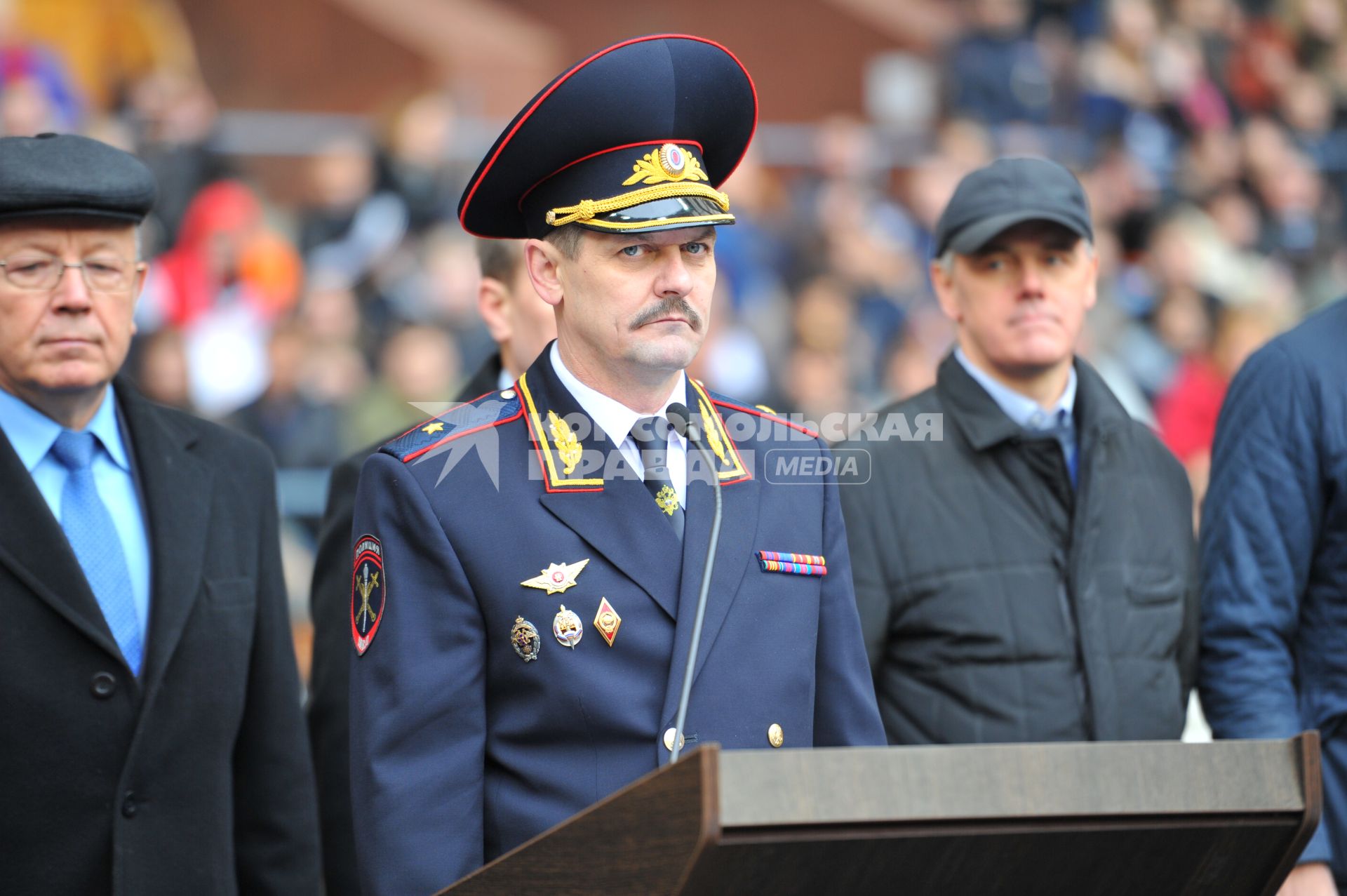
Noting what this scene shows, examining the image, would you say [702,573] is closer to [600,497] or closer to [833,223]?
[600,497]

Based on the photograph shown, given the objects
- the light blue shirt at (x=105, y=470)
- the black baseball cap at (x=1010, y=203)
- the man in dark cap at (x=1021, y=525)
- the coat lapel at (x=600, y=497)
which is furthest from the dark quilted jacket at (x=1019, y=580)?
the light blue shirt at (x=105, y=470)

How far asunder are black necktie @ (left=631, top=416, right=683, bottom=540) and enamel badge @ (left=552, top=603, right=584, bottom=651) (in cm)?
22

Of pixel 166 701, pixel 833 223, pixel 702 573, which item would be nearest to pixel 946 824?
pixel 702 573

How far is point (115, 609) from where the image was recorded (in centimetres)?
299

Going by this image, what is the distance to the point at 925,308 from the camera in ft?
31.2

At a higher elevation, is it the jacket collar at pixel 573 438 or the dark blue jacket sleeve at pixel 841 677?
the jacket collar at pixel 573 438

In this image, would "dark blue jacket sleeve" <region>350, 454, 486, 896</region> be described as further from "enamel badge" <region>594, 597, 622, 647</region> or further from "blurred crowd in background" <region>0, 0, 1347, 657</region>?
"blurred crowd in background" <region>0, 0, 1347, 657</region>

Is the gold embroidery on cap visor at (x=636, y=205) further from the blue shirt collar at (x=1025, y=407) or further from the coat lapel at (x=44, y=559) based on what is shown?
the blue shirt collar at (x=1025, y=407)

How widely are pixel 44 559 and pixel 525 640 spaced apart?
1.03 meters

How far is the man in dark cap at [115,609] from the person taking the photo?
113 inches

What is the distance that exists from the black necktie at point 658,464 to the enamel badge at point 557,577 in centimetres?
16

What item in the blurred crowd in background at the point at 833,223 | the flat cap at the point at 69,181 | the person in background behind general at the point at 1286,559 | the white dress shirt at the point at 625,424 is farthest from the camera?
the blurred crowd in background at the point at 833,223

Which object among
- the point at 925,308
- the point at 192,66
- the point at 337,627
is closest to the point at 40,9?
the point at 192,66

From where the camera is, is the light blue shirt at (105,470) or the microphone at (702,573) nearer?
the microphone at (702,573)
